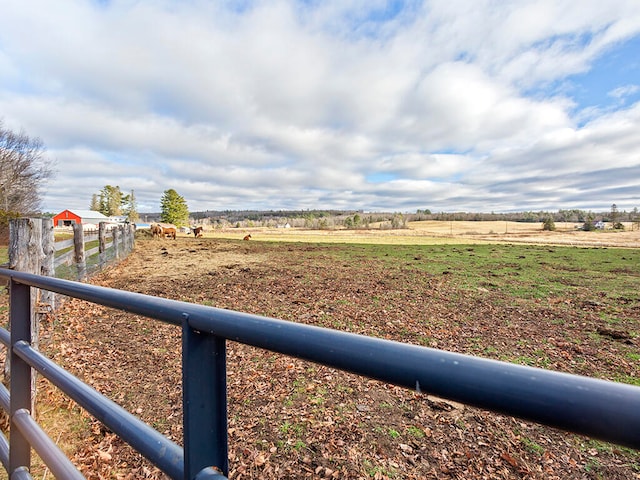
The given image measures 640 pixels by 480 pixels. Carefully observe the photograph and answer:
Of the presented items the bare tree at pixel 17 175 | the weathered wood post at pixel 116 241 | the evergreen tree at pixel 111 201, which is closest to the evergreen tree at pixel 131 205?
the evergreen tree at pixel 111 201

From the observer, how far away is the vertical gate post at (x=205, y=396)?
79 cm

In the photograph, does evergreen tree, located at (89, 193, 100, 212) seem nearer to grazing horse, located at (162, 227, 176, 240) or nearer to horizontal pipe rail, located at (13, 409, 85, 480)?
grazing horse, located at (162, 227, 176, 240)

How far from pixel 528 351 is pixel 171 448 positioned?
204 inches

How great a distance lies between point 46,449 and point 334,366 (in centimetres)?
150

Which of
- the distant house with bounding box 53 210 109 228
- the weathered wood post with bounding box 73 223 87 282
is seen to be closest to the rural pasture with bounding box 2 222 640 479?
the weathered wood post with bounding box 73 223 87 282

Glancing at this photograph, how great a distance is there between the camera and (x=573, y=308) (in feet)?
22.8

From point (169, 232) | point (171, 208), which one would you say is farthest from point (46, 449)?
point (171, 208)

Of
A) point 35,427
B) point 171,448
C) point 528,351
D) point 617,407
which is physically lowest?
point 528,351

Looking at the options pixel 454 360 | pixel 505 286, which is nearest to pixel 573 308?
pixel 505 286

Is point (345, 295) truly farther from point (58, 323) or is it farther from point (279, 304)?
point (58, 323)

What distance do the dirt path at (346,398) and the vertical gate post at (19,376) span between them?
1092mm

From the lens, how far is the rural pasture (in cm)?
266

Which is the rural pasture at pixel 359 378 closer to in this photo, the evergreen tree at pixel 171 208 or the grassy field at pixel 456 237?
the grassy field at pixel 456 237

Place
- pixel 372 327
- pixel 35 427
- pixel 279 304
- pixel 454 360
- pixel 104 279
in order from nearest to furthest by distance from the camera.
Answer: pixel 454 360 → pixel 35 427 → pixel 372 327 → pixel 279 304 → pixel 104 279
